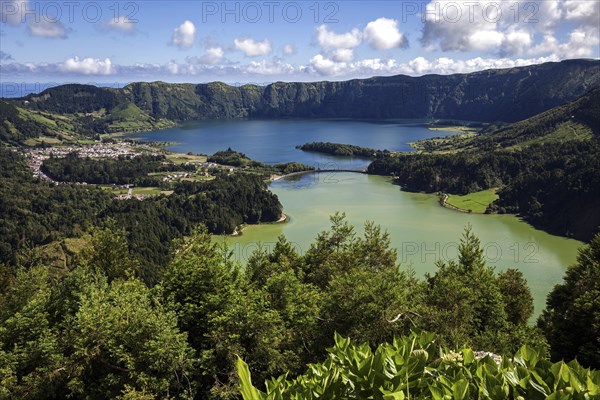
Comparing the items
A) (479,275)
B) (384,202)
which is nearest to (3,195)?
(384,202)

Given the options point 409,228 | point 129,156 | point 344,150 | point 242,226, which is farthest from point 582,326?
point 129,156

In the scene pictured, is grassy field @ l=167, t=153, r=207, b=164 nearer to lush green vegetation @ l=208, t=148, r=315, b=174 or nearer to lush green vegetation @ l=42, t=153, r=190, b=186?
lush green vegetation @ l=42, t=153, r=190, b=186

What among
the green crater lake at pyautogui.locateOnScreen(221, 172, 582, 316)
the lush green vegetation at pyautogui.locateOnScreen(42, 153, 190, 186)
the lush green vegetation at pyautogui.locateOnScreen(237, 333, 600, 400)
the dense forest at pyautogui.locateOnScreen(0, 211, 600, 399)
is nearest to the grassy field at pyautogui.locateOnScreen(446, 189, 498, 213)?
the green crater lake at pyautogui.locateOnScreen(221, 172, 582, 316)

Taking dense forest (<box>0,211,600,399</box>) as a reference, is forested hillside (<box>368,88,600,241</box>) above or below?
below

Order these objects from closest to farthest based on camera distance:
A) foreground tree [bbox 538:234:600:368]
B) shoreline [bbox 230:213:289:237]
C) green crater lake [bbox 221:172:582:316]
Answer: foreground tree [bbox 538:234:600:368] < green crater lake [bbox 221:172:582:316] < shoreline [bbox 230:213:289:237]

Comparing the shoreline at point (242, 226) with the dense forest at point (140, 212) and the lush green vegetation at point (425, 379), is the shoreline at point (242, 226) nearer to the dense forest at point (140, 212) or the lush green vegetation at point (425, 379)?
the dense forest at point (140, 212)

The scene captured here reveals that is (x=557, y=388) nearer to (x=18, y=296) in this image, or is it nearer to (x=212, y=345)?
(x=212, y=345)
